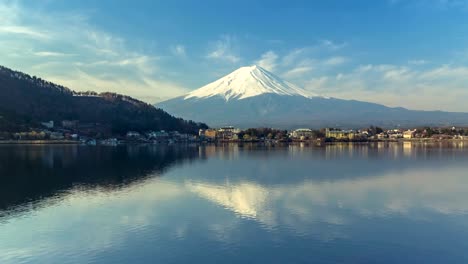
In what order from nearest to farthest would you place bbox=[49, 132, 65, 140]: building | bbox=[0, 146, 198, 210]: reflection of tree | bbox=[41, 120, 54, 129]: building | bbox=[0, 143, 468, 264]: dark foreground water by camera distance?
bbox=[0, 143, 468, 264]: dark foreground water < bbox=[0, 146, 198, 210]: reflection of tree < bbox=[49, 132, 65, 140]: building < bbox=[41, 120, 54, 129]: building

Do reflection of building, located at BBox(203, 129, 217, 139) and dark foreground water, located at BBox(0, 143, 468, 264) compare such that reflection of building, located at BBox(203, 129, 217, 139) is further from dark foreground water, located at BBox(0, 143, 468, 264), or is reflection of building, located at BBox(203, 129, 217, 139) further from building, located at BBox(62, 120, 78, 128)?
dark foreground water, located at BBox(0, 143, 468, 264)

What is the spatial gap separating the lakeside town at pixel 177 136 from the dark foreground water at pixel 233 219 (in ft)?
66.2

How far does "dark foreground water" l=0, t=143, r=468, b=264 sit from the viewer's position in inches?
184

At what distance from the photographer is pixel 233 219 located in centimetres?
621

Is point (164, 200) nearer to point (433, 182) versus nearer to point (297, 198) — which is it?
point (297, 198)

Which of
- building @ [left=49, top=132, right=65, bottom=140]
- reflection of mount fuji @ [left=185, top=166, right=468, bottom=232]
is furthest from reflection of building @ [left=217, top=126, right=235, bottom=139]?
reflection of mount fuji @ [left=185, top=166, right=468, bottom=232]

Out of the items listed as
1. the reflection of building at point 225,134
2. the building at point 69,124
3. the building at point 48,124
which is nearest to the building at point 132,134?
the building at point 69,124

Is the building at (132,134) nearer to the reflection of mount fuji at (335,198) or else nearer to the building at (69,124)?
the building at (69,124)

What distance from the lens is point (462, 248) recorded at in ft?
16.0

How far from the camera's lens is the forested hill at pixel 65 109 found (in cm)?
3350

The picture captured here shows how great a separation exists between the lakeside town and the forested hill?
3.32 ft

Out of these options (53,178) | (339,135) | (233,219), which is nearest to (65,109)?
(339,135)

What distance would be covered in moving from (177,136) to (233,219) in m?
32.7

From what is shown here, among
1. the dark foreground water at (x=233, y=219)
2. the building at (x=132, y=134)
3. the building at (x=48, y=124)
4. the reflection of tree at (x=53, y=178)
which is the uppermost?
the building at (x=48, y=124)
